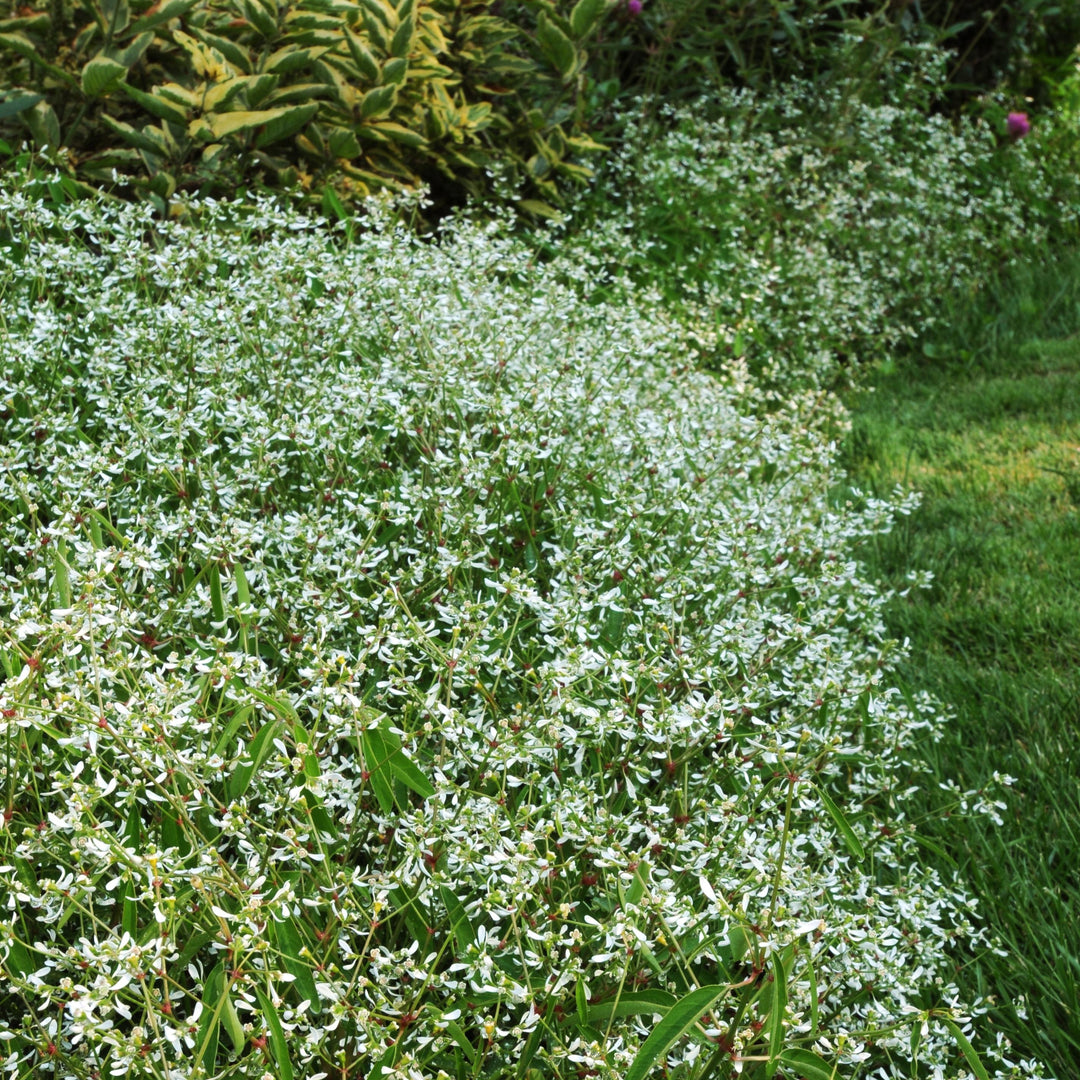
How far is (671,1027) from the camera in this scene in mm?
1360

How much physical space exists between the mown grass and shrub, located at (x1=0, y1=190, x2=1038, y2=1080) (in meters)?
0.15

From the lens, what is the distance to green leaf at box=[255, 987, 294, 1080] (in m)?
1.37

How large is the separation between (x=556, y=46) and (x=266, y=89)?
1.32m

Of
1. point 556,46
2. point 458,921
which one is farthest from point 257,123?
point 458,921

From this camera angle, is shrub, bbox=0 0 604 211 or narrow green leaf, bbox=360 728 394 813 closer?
narrow green leaf, bbox=360 728 394 813

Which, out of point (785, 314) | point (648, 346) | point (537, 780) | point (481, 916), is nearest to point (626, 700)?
point (537, 780)

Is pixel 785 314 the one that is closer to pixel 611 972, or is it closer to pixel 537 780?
pixel 537 780

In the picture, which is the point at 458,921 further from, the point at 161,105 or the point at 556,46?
the point at 556,46

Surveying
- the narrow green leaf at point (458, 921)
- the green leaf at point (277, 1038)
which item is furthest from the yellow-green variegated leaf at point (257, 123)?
the green leaf at point (277, 1038)

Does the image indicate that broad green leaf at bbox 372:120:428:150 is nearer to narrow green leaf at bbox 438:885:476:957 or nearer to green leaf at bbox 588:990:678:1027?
narrow green leaf at bbox 438:885:476:957

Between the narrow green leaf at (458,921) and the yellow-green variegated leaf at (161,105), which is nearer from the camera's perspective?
the narrow green leaf at (458,921)

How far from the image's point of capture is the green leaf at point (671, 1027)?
1.35 meters

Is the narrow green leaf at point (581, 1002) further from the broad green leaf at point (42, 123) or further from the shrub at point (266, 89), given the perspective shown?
the broad green leaf at point (42, 123)

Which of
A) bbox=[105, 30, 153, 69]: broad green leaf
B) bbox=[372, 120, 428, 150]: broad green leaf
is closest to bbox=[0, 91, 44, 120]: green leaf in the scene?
bbox=[105, 30, 153, 69]: broad green leaf
